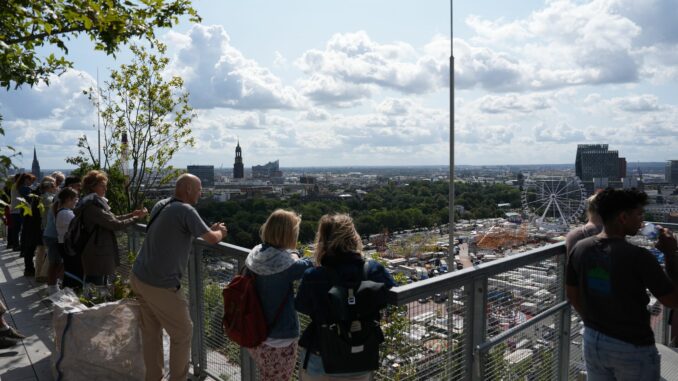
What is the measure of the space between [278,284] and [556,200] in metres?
65.5

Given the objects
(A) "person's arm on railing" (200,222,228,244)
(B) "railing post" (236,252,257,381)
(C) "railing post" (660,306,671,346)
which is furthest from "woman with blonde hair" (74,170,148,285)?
(C) "railing post" (660,306,671,346)

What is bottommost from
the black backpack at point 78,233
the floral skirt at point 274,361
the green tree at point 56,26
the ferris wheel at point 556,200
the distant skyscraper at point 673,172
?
the ferris wheel at point 556,200

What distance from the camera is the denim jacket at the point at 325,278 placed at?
8.04 ft

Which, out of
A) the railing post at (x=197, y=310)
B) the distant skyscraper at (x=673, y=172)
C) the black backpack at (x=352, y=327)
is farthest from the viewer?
the distant skyscraper at (x=673, y=172)

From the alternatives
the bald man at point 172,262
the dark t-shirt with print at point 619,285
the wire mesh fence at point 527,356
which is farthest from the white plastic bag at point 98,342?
the dark t-shirt with print at point 619,285

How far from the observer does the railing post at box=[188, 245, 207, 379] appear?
4428 mm

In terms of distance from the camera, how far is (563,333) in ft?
12.4

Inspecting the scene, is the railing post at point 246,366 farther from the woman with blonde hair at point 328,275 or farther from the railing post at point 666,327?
the railing post at point 666,327

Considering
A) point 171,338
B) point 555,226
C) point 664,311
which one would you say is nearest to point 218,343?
point 171,338

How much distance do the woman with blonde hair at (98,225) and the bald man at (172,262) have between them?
3.82ft

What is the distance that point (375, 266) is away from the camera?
250 cm

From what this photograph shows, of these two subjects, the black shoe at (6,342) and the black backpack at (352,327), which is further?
the black shoe at (6,342)

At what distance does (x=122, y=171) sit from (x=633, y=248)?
917 centimetres

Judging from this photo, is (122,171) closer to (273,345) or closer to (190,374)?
(190,374)
